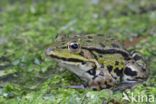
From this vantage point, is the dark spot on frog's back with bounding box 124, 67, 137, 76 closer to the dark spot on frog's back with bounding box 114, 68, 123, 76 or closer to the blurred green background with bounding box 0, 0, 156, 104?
the dark spot on frog's back with bounding box 114, 68, 123, 76

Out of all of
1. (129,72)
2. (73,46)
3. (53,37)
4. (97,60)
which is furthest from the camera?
(53,37)

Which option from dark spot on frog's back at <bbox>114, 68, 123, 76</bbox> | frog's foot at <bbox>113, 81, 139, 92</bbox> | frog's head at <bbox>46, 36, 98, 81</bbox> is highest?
frog's head at <bbox>46, 36, 98, 81</bbox>

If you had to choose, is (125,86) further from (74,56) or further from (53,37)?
(53,37)

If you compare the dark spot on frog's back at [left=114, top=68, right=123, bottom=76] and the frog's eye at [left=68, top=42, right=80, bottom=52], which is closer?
the frog's eye at [left=68, top=42, right=80, bottom=52]

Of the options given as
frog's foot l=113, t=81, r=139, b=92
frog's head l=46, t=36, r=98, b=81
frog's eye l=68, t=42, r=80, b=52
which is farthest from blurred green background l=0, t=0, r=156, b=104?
frog's eye l=68, t=42, r=80, b=52

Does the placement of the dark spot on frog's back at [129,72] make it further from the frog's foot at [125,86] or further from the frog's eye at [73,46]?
the frog's eye at [73,46]

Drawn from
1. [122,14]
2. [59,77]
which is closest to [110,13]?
[122,14]

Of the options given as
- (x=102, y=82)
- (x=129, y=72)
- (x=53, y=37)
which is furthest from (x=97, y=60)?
(x=53, y=37)
